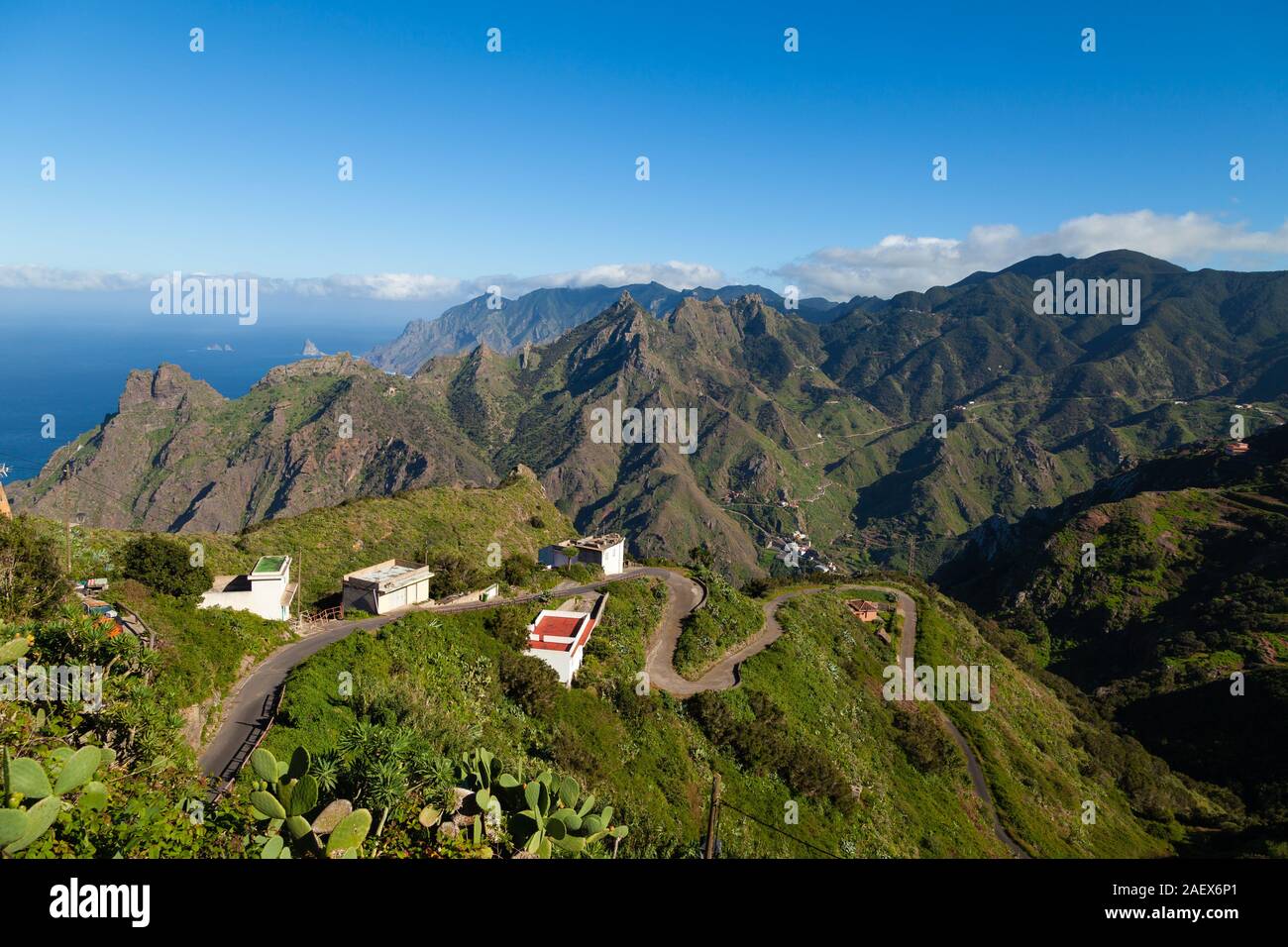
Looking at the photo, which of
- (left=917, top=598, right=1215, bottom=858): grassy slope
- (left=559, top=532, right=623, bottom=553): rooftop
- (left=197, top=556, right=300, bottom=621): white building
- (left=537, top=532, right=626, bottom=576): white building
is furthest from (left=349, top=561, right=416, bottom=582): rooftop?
(left=917, top=598, right=1215, bottom=858): grassy slope

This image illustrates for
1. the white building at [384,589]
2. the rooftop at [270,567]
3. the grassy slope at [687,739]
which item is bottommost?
the grassy slope at [687,739]

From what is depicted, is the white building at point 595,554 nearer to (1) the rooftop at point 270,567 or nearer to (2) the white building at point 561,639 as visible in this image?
(2) the white building at point 561,639

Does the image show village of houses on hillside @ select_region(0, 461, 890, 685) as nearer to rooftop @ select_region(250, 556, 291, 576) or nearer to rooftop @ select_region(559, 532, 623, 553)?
rooftop @ select_region(250, 556, 291, 576)

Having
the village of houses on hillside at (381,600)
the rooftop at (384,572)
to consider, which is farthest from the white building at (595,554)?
the rooftop at (384,572)

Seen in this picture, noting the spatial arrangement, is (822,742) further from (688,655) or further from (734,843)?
(734,843)

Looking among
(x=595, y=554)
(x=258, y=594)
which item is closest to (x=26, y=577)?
(x=258, y=594)
